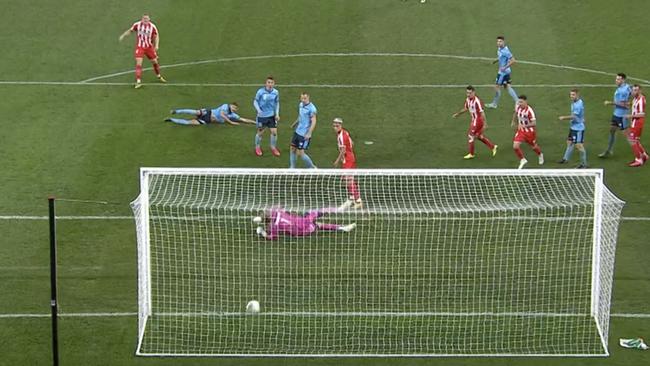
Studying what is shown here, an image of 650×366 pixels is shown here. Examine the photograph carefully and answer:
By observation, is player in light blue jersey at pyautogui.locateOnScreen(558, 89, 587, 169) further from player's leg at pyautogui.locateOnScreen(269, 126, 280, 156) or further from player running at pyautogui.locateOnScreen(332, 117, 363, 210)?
player's leg at pyautogui.locateOnScreen(269, 126, 280, 156)

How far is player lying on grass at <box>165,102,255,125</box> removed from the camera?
28.4 meters

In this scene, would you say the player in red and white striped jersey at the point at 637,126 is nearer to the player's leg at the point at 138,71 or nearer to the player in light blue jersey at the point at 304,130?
the player in light blue jersey at the point at 304,130

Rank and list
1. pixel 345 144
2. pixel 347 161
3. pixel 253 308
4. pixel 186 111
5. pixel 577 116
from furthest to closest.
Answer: pixel 186 111
pixel 577 116
pixel 347 161
pixel 345 144
pixel 253 308

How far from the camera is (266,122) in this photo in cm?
2662

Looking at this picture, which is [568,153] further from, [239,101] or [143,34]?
[143,34]

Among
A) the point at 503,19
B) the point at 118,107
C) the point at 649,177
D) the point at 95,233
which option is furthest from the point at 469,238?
the point at 503,19

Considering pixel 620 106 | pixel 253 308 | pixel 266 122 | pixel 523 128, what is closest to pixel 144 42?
pixel 266 122

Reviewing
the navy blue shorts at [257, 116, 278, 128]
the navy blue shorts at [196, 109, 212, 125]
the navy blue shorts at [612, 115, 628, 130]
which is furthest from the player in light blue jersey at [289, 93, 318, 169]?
the navy blue shorts at [612, 115, 628, 130]

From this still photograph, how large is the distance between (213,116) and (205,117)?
19 cm

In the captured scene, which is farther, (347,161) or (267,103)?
(267,103)

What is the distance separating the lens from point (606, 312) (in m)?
19.6

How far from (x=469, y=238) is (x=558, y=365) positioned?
4303mm

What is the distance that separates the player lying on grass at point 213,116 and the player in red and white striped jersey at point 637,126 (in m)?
8.48

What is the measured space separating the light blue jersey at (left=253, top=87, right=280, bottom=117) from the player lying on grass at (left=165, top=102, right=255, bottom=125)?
1.99 metres
